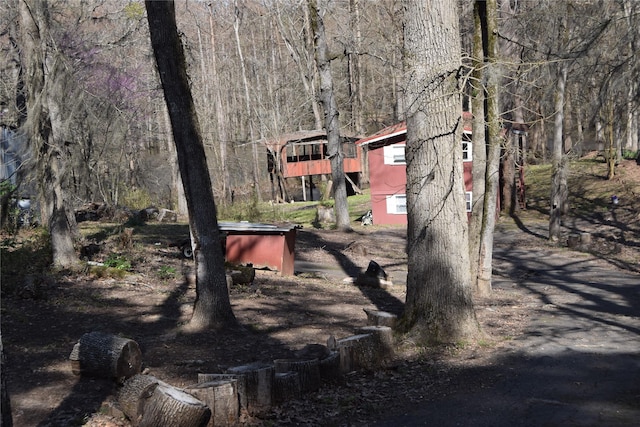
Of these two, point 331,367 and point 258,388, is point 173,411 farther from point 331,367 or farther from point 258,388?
point 331,367

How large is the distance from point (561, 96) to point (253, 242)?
1309 centimetres

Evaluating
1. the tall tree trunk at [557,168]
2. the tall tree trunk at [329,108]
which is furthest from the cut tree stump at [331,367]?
the tall tree trunk at [329,108]

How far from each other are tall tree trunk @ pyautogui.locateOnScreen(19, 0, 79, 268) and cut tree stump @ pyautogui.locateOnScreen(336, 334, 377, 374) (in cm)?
794

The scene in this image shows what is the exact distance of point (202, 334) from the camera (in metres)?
9.77

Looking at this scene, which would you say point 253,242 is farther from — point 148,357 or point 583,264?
point 583,264

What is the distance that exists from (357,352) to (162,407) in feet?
9.60

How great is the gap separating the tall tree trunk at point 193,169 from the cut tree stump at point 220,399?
135 inches

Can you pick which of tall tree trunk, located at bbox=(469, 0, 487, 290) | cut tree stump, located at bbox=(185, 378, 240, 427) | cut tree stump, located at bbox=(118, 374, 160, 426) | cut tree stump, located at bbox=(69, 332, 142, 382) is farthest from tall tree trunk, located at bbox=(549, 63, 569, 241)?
cut tree stump, located at bbox=(118, 374, 160, 426)

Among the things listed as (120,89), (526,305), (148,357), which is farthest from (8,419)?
(120,89)

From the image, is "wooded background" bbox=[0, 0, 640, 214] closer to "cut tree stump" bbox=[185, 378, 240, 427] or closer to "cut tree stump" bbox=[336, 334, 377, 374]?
"cut tree stump" bbox=[336, 334, 377, 374]

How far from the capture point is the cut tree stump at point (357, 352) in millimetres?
8062

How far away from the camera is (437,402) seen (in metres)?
7.14

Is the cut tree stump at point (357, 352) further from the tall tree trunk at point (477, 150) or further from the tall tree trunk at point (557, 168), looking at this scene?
the tall tree trunk at point (557, 168)

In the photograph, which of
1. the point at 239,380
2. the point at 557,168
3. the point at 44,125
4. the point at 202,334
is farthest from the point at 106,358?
the point at 557,168
